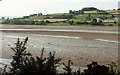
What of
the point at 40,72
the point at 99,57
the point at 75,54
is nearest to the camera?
the point at 40,72

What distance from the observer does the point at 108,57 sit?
57.7ft

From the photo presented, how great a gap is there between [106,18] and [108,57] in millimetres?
76939

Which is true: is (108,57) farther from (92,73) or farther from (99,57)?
(92,73)

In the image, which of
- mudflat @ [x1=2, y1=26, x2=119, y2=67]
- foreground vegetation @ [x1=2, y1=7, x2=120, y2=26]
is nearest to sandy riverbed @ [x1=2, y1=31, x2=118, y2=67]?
mudflat @ [x1=2, y1=26, x2=119, y2=67]

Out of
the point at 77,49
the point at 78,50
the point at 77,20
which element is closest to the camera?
the point at 78,50

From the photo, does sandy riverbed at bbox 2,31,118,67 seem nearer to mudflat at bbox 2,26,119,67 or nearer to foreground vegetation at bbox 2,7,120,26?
mudflat at bbox 2,26,119,67

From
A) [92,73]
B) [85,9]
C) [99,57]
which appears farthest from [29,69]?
[85,9]

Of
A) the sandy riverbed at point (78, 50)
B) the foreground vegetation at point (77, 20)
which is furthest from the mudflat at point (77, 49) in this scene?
the foreground vegetation at point (77, 20)

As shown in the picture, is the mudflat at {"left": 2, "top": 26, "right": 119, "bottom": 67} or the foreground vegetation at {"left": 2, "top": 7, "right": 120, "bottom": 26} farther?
the foreground vegetation at {"left": 2, "top": 7, "right": 120, "bottom": 26}

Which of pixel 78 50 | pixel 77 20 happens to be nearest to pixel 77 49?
pixel 78 50

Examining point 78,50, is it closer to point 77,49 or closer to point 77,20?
point 77,49

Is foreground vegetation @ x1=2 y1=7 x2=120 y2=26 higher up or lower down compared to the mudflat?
higher up

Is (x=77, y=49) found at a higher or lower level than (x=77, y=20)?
lower

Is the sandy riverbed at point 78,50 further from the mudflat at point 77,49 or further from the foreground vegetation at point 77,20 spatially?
the foreground vegetation at point 77,20
